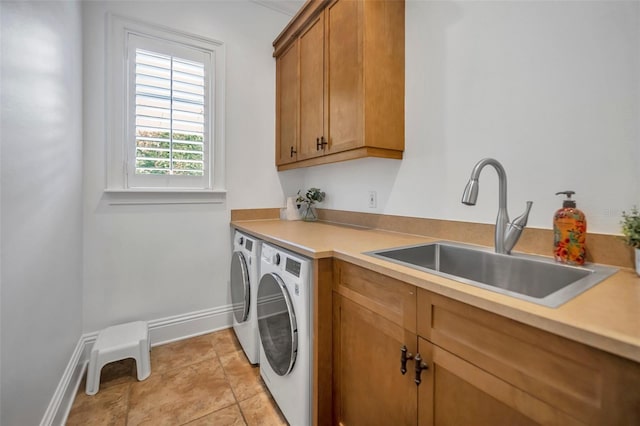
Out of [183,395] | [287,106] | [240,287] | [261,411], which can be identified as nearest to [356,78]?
[287,106]

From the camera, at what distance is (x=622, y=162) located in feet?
3.05

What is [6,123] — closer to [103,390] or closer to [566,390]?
[103,390]

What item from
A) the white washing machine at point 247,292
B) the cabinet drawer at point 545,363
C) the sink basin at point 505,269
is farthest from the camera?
the white washing machine at point 247,292

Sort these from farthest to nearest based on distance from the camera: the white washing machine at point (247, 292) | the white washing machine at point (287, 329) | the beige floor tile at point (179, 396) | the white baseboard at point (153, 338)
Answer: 1. the white washing machine at point (247, 292)
2. the beige floor tile at point (179, 396)
3. the white baseboard at point (153, 338)
4. the white washing machine at point (287, 329)

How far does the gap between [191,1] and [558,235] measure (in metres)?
2.80

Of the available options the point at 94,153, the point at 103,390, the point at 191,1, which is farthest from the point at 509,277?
the point at 191,1

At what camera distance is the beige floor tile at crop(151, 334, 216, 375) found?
186 centimetres

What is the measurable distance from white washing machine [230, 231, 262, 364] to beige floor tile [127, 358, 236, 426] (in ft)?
0.78

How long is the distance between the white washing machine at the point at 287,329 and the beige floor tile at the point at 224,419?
0.20m

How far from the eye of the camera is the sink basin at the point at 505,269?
802 millimetres

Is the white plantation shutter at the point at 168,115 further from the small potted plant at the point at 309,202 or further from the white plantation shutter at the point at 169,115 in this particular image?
the small potted plant at the point at 309,202

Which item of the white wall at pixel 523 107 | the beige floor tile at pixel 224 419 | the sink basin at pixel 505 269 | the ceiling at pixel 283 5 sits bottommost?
the beige floor tile at pixel 224 419

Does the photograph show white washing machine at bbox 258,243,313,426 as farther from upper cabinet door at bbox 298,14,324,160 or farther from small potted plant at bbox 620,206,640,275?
small potted plant at bbox 620,206,640,275

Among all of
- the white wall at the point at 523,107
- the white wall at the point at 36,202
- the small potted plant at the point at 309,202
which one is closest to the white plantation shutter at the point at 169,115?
the white wall at the point at 36,202
